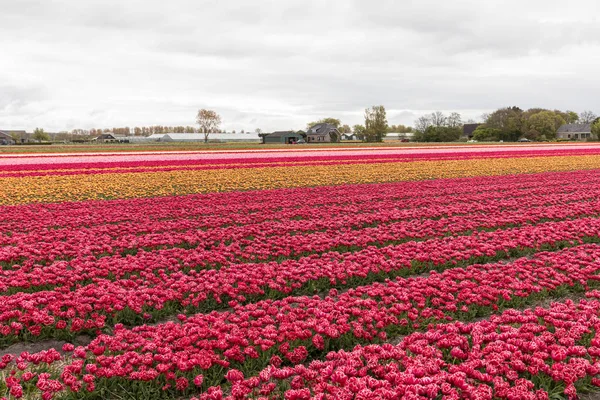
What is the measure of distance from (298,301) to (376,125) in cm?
11952

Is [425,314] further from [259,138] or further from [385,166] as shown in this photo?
[259,138]

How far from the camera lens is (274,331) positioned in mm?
5848

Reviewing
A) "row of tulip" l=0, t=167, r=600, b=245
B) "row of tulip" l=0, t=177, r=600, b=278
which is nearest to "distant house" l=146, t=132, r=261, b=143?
"row of tulip" l=0, t=167, r=600, b=245

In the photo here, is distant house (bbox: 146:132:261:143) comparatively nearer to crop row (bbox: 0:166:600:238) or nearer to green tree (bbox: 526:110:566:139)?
green tree (bbox: 526:110:566:139)

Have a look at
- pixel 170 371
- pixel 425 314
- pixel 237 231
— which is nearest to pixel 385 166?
pixel 237 231

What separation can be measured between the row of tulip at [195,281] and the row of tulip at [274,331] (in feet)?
2.45

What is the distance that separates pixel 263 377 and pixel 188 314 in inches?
123

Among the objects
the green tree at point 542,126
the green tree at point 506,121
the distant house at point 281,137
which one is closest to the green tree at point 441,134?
the green tree at point 506,121

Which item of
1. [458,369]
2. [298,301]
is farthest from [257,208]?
[458,369]

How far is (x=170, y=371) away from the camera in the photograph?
515 centimetres

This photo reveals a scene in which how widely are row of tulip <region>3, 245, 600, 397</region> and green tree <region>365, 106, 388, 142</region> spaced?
11577 cm

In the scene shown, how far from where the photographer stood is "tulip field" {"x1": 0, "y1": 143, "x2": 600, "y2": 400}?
4.96 meters

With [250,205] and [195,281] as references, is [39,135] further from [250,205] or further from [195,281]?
[195,281]

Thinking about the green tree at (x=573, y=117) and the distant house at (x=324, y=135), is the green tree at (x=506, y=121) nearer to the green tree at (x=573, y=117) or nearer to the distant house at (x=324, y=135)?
the distant house at (x=324, y=135)
